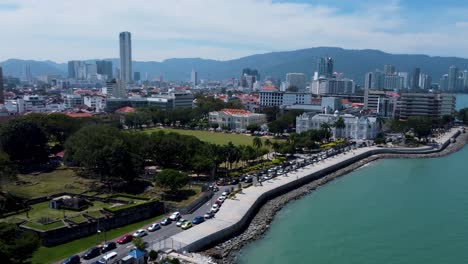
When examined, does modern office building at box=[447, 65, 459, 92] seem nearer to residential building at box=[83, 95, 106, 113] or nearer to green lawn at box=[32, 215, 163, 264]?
residential building at box=[83, 95, 106, 113]

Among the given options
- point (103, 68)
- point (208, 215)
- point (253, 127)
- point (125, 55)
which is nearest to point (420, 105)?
point (253, 127)

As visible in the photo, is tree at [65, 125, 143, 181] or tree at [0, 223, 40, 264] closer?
tree at [0, 223, 40, 264]

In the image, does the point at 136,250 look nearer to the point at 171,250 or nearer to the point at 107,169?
the point at 171,250

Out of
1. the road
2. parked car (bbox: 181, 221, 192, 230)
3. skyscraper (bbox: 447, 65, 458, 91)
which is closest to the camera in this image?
the road

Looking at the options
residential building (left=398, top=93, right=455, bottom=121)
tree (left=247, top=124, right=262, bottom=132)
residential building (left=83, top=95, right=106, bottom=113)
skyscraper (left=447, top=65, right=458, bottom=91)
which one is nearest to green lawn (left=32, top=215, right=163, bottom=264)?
tree (left=247, top=124, right=262, bottom=132)

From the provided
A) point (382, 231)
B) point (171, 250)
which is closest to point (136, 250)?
point (171, 250)

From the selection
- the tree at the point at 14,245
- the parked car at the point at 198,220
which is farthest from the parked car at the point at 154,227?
the tree at the point at 14,245

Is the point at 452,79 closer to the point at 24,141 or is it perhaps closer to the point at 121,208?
the point at 24,141
